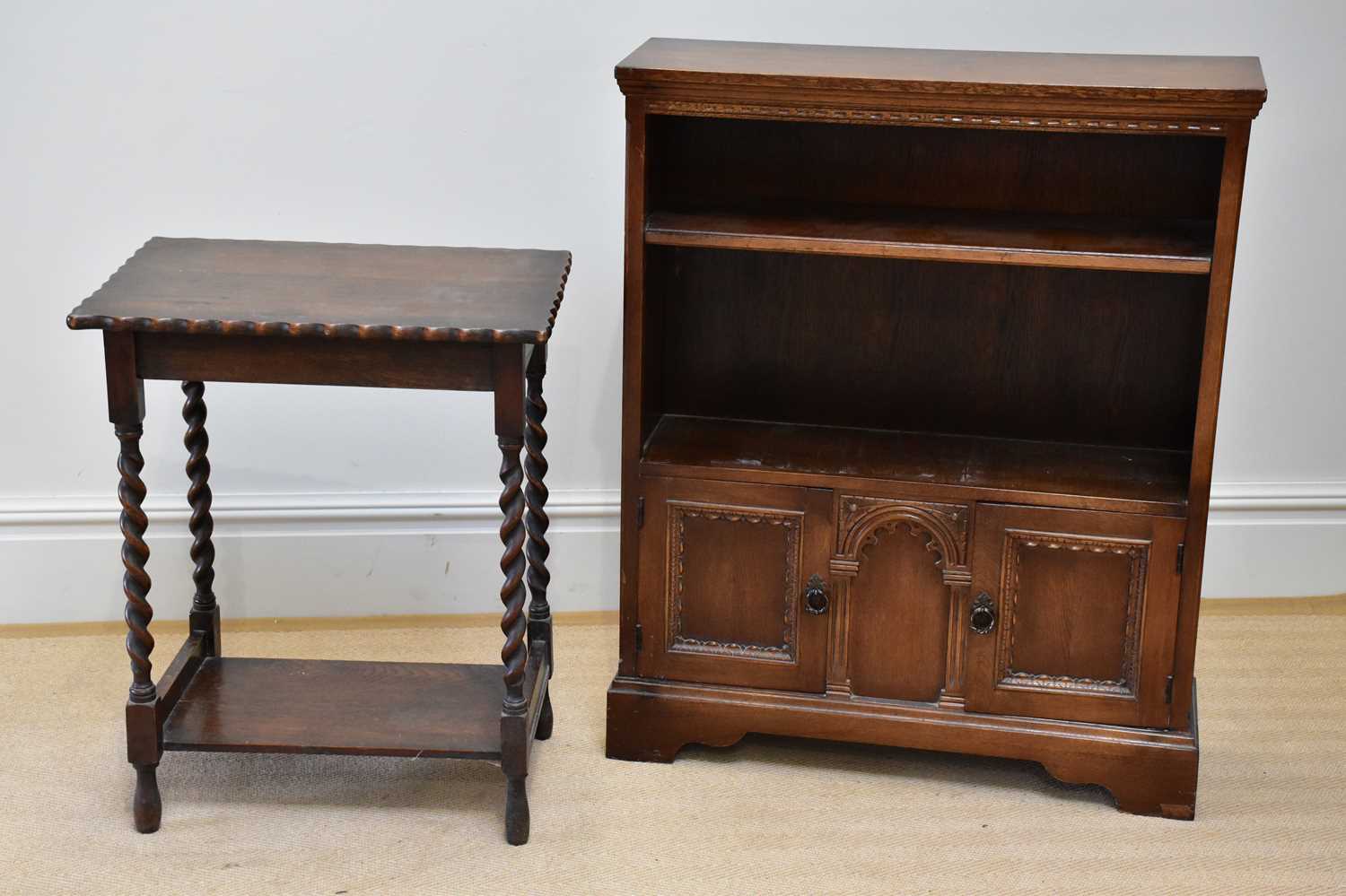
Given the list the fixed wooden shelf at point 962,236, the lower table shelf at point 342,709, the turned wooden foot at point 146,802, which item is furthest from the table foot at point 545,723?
the fixed wooden shelf at point 962,236

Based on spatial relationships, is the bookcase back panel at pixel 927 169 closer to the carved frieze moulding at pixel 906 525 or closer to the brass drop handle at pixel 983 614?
the carved frieze moulding at pixel 906 525

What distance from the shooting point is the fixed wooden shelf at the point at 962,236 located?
2588 mm

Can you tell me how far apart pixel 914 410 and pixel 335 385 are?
115 centimetres

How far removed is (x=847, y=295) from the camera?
3.05m

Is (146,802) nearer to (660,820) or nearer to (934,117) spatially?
(660,820)

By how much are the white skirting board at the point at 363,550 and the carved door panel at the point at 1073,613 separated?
2.96 ft

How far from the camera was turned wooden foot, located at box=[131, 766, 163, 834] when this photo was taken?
2.71m

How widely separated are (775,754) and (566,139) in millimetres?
1331

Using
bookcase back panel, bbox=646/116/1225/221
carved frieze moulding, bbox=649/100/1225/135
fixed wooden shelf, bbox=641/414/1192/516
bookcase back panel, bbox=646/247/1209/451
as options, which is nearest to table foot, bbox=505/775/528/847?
fixed wooden shelf, bbox=641/414/1192/516

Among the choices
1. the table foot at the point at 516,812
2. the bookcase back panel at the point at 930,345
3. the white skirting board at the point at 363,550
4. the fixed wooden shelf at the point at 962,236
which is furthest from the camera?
the white skirting board at the point at 363,550

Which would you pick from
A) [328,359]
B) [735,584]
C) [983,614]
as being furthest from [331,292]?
[983,614]

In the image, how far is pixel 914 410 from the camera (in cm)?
310

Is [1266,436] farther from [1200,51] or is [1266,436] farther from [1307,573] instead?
[1200,51]

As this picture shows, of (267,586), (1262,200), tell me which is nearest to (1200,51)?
(1262,200)
